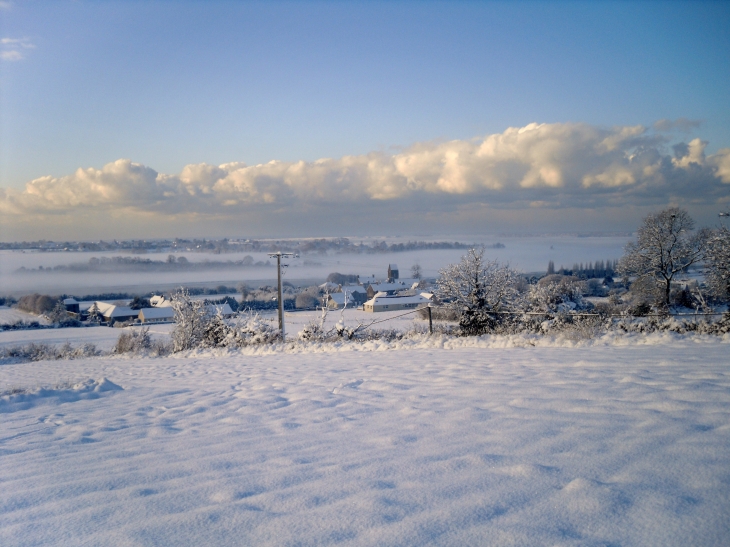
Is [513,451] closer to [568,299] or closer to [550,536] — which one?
[550,536]

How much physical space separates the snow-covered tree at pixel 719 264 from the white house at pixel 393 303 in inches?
736

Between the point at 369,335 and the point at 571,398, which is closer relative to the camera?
the point at 571,398

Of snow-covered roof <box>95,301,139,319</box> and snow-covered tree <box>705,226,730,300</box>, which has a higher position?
snow-covered tree <box>705,226,730,300</box>

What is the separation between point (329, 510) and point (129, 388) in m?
7.11

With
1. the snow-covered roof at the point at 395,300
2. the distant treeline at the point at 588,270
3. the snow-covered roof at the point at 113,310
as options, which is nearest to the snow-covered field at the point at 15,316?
the snow-covered roof at the point at 113,310

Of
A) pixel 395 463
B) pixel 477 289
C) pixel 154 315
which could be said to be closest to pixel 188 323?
pixel 477 289

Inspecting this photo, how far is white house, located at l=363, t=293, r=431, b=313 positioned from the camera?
116 feet

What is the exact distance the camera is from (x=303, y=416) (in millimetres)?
4957

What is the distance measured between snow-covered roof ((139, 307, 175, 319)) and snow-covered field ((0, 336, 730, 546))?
3361 centimetres

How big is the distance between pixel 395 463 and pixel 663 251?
25.4 m

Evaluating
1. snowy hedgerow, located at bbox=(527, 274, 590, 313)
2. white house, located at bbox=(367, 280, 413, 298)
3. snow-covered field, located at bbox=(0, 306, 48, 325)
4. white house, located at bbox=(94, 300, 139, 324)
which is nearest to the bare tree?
snowy hedgerow, located at bbox=(527, 274, 590, 313)

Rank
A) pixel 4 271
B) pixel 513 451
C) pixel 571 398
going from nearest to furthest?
pixel 513 451 → pixel 571 398 → pixel 4 271

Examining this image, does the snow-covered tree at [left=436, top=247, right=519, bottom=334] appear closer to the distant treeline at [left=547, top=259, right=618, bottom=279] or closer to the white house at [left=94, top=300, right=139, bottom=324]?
the distant treeline at [left=547, top=259, right=618, bottom=279]

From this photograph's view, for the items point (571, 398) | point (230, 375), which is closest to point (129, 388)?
point (230, 375)
